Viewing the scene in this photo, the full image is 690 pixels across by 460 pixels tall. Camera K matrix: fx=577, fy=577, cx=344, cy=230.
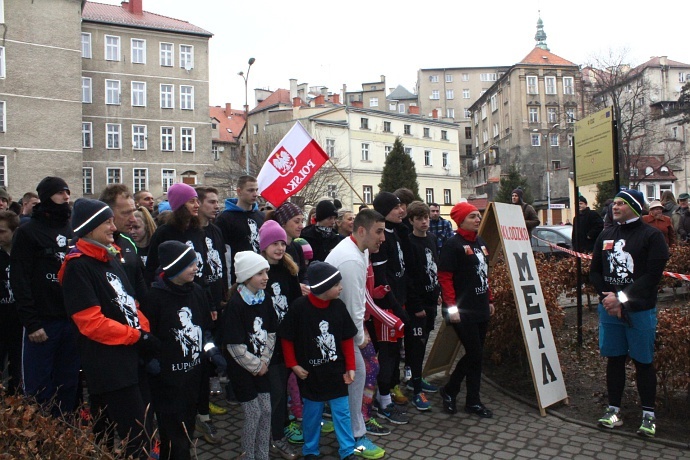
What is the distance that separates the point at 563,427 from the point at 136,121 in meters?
46.7

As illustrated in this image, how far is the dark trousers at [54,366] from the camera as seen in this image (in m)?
4.58

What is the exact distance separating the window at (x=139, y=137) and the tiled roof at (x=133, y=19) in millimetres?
8090

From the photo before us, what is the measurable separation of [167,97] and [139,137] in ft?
13.7

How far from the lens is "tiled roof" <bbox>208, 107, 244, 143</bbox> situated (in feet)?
232

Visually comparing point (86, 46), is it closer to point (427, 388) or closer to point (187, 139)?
point (187, 139)

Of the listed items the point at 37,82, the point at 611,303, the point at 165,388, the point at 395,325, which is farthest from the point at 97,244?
the point at 37,82

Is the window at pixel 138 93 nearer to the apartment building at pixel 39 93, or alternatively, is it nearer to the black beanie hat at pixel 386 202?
the apartment building at pixel 39 93

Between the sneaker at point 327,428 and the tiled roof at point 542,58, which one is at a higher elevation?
the tiled roof at point 542,58

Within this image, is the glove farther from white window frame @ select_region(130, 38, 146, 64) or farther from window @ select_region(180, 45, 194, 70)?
window @ select_region(180, 45, 194, 70)

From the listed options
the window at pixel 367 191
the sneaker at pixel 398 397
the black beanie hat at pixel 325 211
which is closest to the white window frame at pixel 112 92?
the window at pixel 367 191

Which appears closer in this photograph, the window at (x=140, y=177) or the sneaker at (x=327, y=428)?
the sneaker at (x=327, y=428)

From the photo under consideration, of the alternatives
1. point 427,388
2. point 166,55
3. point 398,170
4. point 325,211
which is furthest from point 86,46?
point 427,388

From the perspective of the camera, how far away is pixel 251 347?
4500mm

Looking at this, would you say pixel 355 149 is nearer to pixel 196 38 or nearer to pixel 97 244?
pixel 196 38
